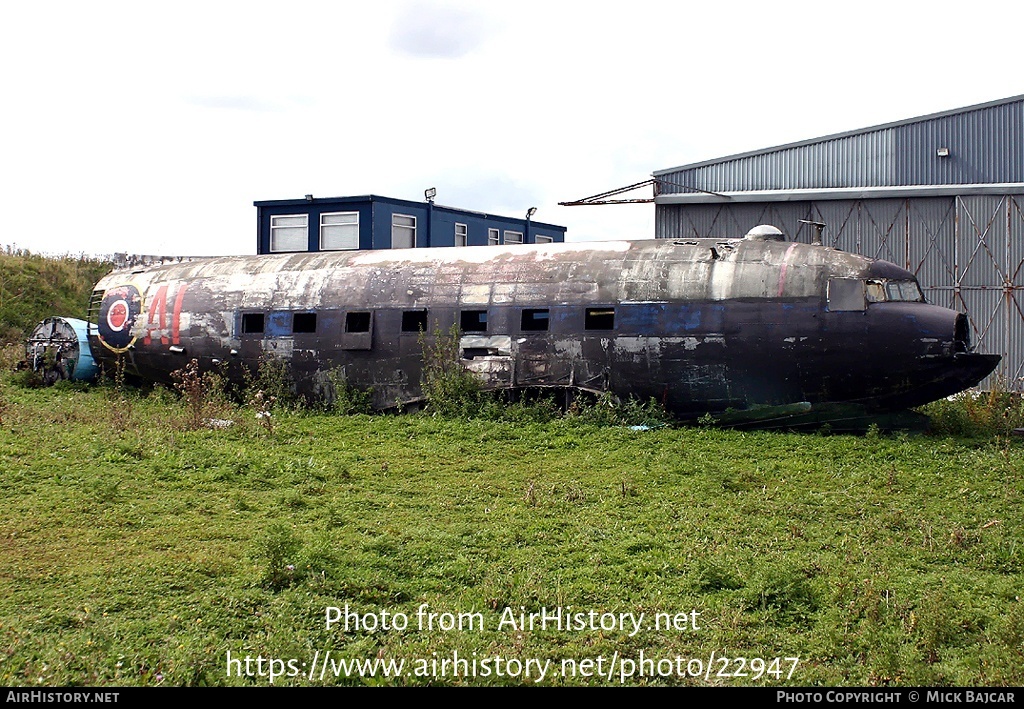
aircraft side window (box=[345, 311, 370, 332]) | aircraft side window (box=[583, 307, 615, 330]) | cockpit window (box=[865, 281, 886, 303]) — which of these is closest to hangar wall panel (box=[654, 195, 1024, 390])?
cockpit window (box=[865, 281, 886, 303])

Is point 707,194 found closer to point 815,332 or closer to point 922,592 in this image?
point 815,332

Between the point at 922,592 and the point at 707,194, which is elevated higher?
the point at 707,194

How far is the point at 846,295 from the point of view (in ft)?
52.6

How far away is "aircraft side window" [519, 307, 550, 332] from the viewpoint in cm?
1791

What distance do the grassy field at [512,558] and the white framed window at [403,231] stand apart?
50.8 feet

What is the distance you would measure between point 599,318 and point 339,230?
48.8 feet

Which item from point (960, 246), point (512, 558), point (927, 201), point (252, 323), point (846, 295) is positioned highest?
point (927, 201)

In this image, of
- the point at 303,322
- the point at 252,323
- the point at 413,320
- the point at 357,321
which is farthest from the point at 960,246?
the point at 252,323

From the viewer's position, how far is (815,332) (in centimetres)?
1591

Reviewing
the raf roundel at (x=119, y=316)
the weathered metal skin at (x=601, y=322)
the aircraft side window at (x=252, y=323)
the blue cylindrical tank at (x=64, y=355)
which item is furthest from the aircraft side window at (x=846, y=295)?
the blue cylindrical tank at (x=64, y=355)

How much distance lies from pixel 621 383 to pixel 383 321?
524 centimetres

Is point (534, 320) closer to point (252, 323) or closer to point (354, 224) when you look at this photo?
point (252, 323)

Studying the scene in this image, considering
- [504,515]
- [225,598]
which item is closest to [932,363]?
[504,515]

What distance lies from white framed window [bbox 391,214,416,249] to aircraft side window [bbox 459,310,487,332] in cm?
1224
